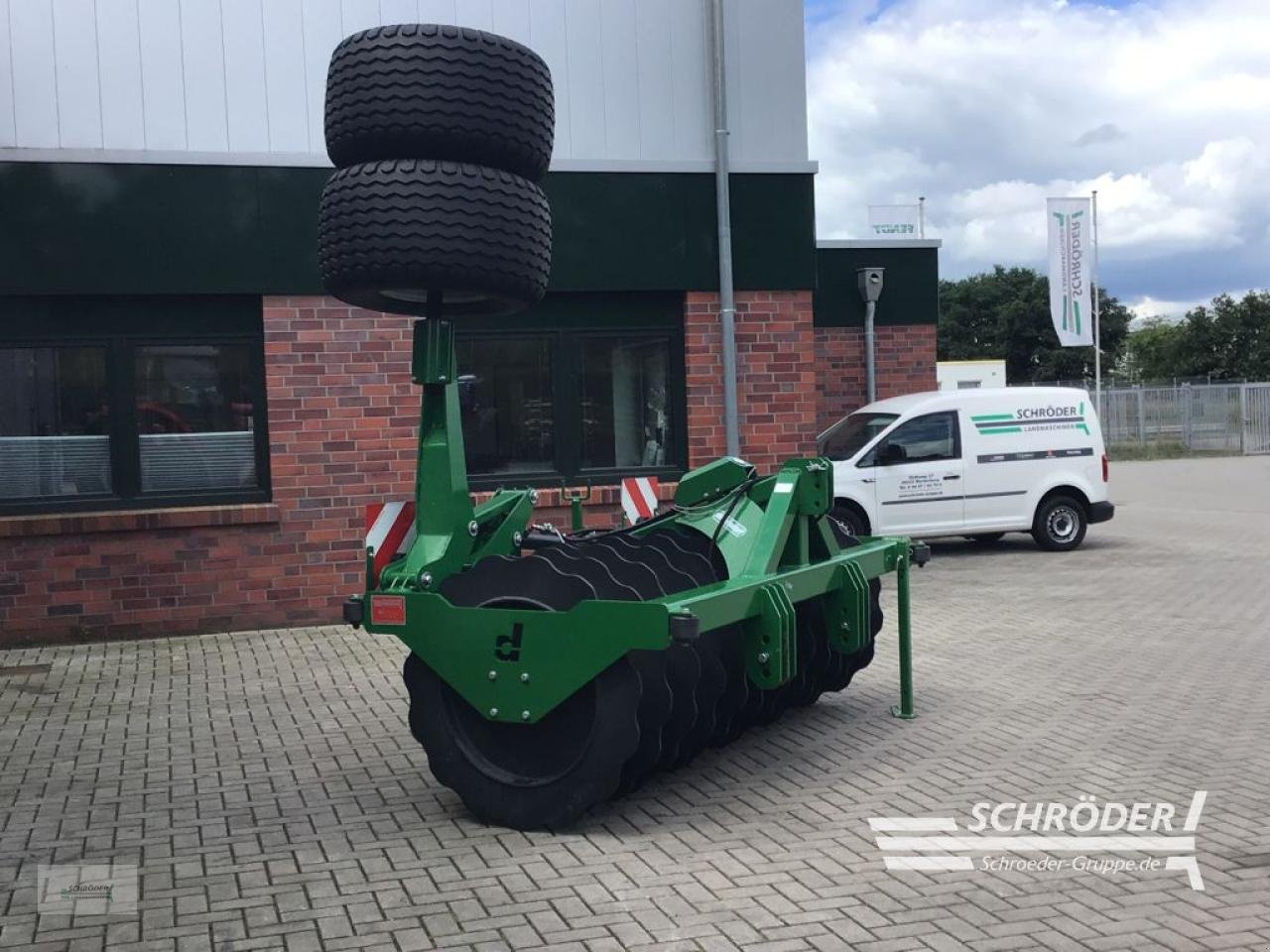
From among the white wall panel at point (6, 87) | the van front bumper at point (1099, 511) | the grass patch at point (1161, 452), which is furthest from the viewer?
the grass patch at point (1161, 452)

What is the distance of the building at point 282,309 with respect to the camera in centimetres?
1045

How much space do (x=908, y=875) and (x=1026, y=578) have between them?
8909 mm

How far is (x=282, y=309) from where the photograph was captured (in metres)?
10.9

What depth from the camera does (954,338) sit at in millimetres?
84188

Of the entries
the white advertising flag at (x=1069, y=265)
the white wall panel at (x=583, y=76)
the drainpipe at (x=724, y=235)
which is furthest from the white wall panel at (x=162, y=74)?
the white advertising flag at (x=1069, y=265)

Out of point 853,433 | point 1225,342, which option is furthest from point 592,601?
point 1225,342

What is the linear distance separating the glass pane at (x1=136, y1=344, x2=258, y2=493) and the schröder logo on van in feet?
26.4

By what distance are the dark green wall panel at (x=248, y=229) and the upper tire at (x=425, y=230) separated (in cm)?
497

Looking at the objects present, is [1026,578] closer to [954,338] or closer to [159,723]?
[159,723]

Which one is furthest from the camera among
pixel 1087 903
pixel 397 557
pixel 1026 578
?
pixel 1026 578

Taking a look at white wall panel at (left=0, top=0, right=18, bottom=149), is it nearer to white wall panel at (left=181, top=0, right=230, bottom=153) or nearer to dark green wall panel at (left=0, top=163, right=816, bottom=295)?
dark green wall panel at (left=0, top=163, right=816, bottom=295)

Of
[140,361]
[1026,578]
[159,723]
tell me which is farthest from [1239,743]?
→ [140,361]

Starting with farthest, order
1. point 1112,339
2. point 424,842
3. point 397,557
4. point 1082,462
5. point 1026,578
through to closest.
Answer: point 1112,339 < point 1082,462 < point 1026,578 < point 397,557 < point 424,842

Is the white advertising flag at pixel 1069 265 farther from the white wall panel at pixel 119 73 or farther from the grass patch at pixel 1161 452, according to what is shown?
the white wall panel at pixel 119 73
